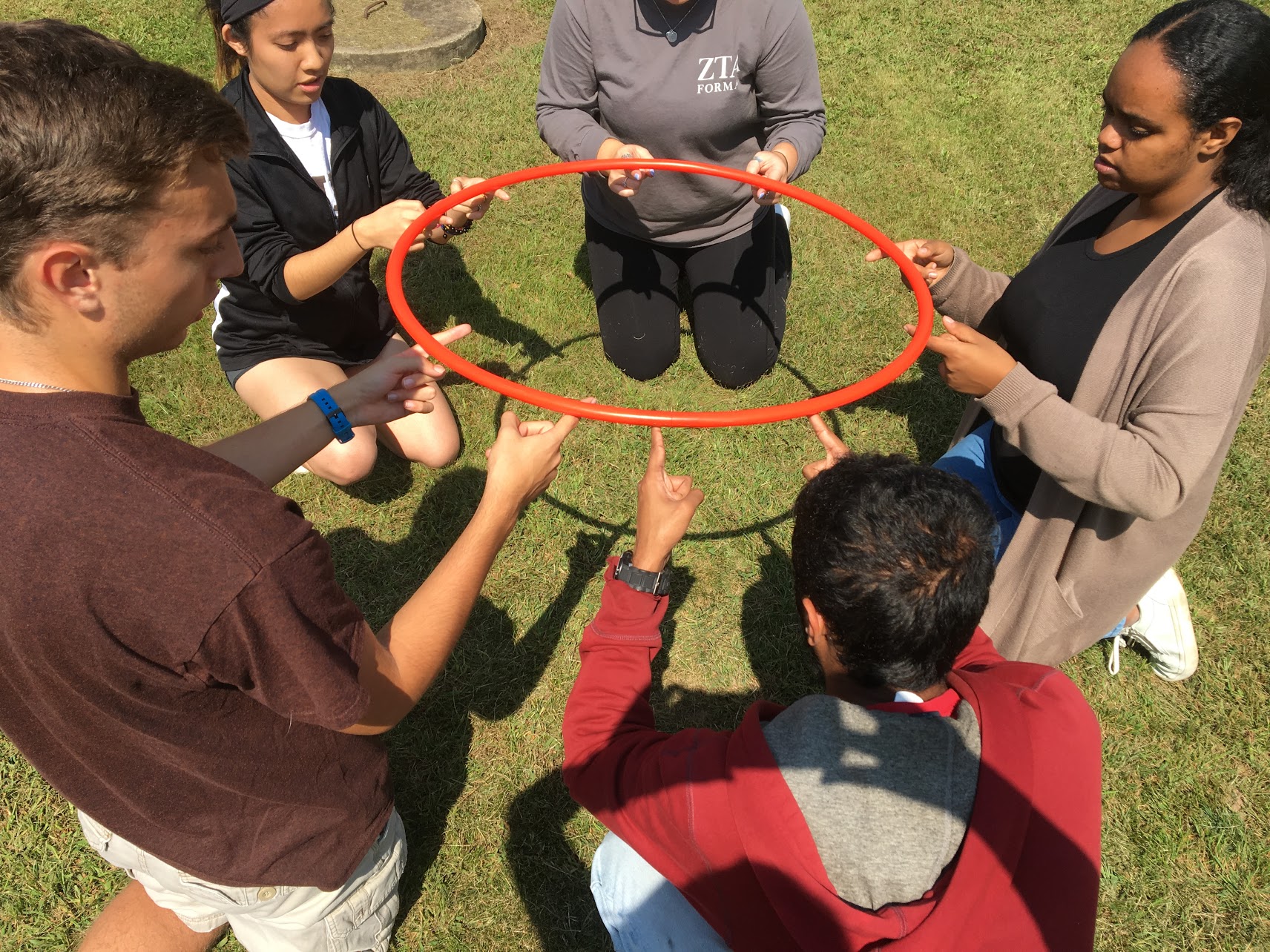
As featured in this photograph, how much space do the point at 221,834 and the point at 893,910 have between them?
1456mm

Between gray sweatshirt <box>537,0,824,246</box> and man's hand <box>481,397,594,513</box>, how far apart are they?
6.57ft

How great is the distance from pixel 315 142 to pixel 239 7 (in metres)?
0.57

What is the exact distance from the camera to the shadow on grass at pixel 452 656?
307 cm

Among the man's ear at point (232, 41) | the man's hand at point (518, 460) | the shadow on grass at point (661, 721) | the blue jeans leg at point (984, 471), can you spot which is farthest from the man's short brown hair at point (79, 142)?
the blue jeans leg at point (984, 471)

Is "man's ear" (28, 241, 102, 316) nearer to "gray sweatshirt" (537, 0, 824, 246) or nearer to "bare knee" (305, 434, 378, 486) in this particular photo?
"bare knee" (305, 434, 378, 486)

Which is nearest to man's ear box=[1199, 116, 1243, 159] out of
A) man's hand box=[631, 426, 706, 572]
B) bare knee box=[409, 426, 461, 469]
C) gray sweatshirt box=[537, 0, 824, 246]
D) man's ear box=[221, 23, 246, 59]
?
gray sweatshirt box=[537, 0, 824, 246]

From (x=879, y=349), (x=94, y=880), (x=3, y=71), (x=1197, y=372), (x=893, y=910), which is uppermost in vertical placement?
(x=3, y=71)

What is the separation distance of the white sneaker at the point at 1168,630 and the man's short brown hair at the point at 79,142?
11.3ft

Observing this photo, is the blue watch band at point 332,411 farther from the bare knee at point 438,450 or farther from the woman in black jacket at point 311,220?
the bare knee at point 438,450

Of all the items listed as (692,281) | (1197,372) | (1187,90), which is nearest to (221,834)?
(1197,372)

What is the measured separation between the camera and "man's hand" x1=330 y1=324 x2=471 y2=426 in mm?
2594

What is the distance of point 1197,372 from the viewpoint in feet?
7.89

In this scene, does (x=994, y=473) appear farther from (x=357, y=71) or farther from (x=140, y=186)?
(x=357, y=71)

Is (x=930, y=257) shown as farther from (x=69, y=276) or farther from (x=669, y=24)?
(x=69, y=276)
